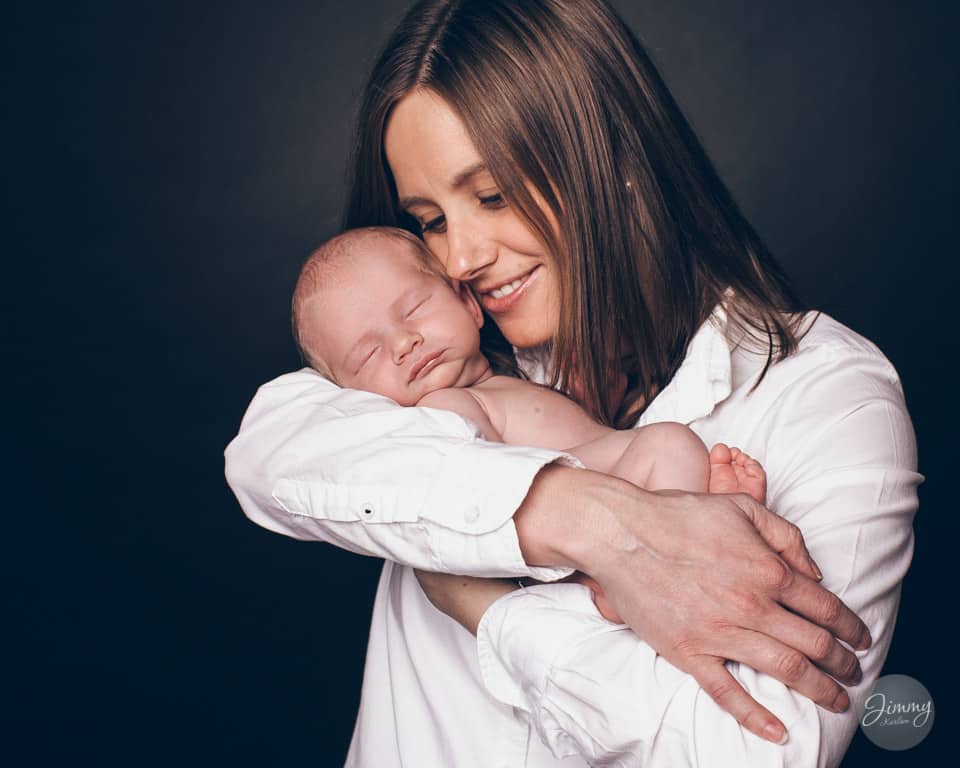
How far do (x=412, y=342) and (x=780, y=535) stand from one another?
1015 mm

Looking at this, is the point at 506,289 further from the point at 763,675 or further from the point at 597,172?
the point at 763,675

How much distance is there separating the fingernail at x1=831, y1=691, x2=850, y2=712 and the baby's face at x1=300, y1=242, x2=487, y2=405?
3.70 feet

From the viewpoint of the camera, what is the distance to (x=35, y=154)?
3.52 meters

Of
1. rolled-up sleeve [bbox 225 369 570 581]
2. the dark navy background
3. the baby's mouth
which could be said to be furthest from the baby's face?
the dark navy background

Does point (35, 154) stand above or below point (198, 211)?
above

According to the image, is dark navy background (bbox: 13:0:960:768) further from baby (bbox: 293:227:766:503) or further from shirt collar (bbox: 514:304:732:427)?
shirt collar (bbox: 514:304:732:427)

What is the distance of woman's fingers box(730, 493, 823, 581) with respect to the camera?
1501mm

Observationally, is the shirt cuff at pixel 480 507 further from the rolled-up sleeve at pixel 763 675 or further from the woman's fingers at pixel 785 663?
the woman's fingers at pixel 785 663

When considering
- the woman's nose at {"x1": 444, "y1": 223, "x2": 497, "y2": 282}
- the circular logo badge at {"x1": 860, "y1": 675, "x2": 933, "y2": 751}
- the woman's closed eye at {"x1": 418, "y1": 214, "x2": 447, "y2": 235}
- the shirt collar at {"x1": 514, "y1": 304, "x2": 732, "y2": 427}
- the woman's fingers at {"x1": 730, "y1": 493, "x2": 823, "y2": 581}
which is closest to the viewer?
the woman's fingers at {"x1": 730, "y1": 493, "x2": 823, "y2": 581}

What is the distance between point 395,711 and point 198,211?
2.29m

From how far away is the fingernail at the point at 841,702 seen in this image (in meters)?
1.47

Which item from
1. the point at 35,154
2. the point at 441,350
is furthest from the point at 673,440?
the point at 35,154

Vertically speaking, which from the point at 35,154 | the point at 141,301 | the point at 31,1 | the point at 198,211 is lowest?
the point at 141,301

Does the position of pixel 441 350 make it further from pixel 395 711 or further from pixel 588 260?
pixel 395 711
